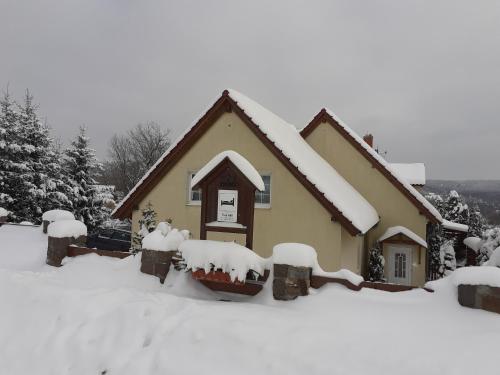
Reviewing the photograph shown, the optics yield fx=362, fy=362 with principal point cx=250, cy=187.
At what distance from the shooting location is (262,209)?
11.3m

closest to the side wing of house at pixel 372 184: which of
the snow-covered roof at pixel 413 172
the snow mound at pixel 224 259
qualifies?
the snow-covered roof at pixel 413 172

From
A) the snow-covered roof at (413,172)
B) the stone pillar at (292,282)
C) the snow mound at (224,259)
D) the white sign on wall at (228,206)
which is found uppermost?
the snow-covered roof at (413,172)

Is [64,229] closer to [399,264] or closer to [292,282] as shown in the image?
[292,282]

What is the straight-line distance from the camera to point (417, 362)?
414 cm

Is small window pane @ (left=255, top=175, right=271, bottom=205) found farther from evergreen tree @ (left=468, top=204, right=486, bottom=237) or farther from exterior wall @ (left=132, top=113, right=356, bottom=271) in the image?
evergreen tree @ (left=468, top=204, right=486, bottom=237)

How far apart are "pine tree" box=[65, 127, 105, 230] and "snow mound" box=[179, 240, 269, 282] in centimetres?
1949

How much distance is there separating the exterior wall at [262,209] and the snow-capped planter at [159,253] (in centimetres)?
373

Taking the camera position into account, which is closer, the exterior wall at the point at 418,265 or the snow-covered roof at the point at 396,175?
the snow-covered roof at the point at 396,175

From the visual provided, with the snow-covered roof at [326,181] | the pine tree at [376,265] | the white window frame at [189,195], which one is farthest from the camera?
the pine tree at [376,265]

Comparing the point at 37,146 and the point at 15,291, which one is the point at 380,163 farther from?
the point at 37,146

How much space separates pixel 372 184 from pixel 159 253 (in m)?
9.88

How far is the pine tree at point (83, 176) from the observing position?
942 inches

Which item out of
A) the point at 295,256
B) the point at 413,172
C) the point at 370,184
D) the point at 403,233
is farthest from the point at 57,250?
the point at 413,172

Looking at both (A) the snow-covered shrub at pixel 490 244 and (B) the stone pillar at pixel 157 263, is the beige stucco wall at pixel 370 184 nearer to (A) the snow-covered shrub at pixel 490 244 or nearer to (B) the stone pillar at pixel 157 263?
(A) the snow-covered shrub at pixel 490 244
